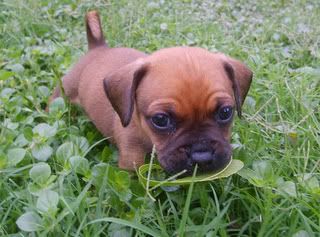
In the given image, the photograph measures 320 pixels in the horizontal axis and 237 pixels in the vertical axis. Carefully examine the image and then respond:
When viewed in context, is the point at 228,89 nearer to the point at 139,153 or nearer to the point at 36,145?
the point at 139,153

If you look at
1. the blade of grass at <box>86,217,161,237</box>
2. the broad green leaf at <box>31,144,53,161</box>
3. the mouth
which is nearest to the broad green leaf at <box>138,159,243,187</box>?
the mouth

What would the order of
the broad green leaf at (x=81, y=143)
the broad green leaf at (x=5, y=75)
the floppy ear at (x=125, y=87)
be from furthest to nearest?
the broad green leaf at (x=5, y=75) < the broad green leaf at (x=81, y=143) < the floppy ear at (x=125, y=87)

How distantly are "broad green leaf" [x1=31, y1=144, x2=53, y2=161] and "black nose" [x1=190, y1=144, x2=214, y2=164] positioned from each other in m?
0.94

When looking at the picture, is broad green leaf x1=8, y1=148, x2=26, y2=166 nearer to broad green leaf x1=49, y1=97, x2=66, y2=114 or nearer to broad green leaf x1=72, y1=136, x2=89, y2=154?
broad green leaf x1=72, y1=136, x2=89, y2=154

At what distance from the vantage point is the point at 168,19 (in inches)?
245

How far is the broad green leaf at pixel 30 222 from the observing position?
2.51 meters

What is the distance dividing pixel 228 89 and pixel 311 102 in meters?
1.33

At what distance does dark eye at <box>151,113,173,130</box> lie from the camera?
9.50ft

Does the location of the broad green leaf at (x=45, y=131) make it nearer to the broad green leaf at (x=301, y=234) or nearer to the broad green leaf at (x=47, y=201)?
the broad green leaf at (x=47, y=201)

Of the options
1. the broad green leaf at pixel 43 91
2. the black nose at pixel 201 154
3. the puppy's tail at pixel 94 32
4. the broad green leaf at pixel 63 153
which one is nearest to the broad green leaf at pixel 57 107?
the broad green leaf at pixel 43 91

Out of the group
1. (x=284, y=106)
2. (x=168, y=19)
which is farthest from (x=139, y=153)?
(x=168, y=19)

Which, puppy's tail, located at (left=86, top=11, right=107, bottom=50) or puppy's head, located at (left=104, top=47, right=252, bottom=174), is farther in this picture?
puppy's tail, located at (left=86, top=11, right=107, bottom=50)

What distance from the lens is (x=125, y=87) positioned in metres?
3.12

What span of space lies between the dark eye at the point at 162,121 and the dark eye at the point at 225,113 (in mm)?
285
